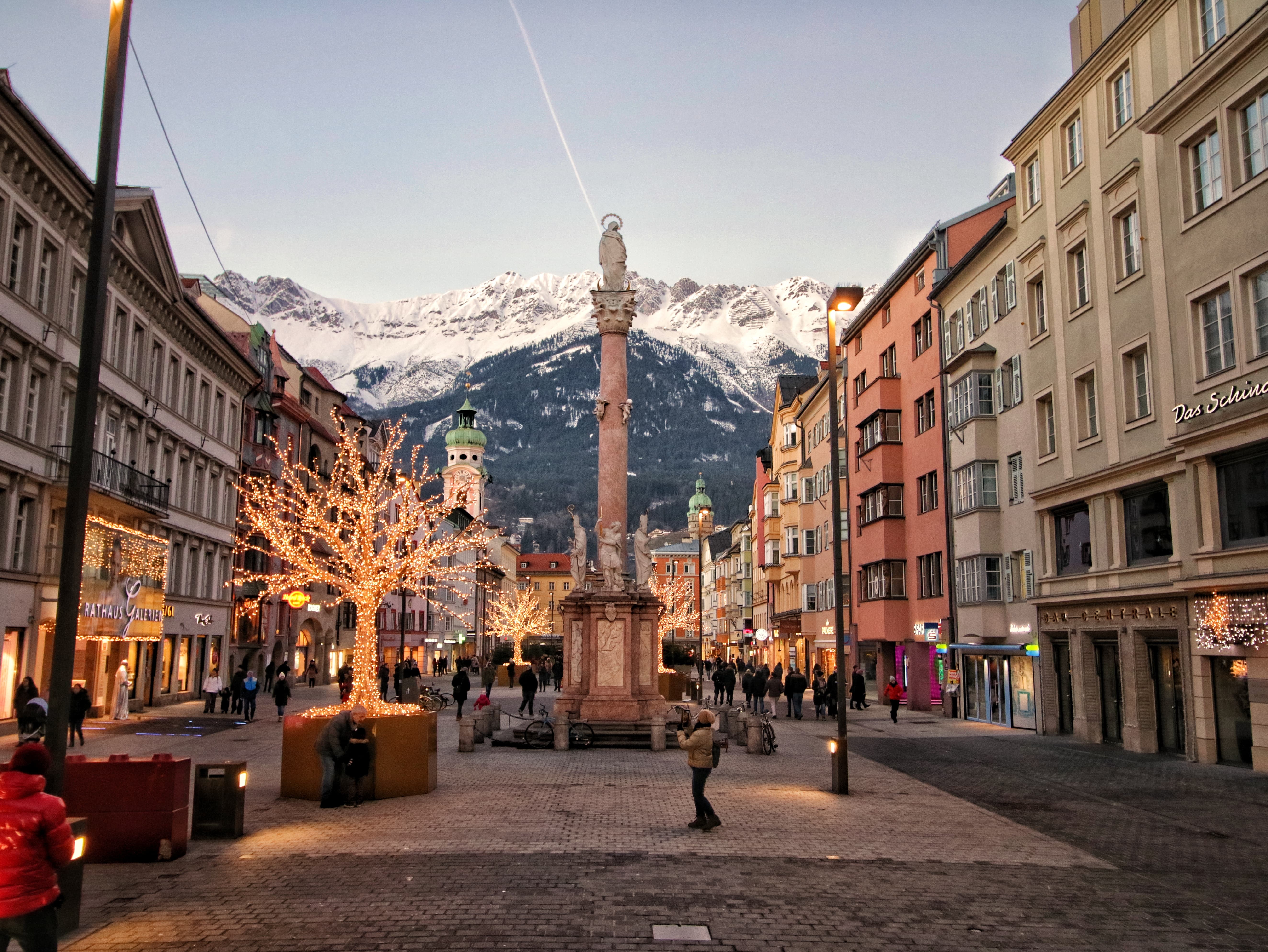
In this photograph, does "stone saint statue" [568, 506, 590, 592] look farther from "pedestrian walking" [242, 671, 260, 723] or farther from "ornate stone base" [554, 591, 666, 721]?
"pedestrian walking" [242, 671, 260, 723]

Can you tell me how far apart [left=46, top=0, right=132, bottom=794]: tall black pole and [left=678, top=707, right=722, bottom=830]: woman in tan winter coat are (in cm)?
778

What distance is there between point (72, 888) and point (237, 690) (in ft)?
92.4

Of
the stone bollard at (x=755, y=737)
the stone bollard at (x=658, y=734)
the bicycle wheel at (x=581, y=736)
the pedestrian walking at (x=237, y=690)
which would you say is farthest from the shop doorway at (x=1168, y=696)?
the pedestrian walking at (x=237, y=690)

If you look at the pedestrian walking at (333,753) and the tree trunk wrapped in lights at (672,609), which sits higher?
the tree trunk wrapped in lights at (672,609)

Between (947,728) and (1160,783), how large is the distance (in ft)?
46.7

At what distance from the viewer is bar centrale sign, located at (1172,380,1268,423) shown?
66.6 ft

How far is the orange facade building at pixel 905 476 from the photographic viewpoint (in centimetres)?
4059

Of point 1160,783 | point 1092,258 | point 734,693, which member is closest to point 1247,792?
point 1160,783

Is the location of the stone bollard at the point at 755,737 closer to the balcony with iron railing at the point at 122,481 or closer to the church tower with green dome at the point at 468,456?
the balcony with iron railing at the point at 122,481

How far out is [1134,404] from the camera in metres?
25.9

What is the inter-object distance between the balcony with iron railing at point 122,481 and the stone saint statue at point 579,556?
13.6 m

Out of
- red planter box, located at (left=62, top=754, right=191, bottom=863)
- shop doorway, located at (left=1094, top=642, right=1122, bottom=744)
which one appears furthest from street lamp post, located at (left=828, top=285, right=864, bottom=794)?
shop doorway, located at (left=1094, top=642, right=1122, bottom=744)

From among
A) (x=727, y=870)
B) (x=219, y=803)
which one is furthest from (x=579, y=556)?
(x=727, y=870)

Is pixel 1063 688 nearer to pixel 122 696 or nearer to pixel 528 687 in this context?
pixel 528 687
